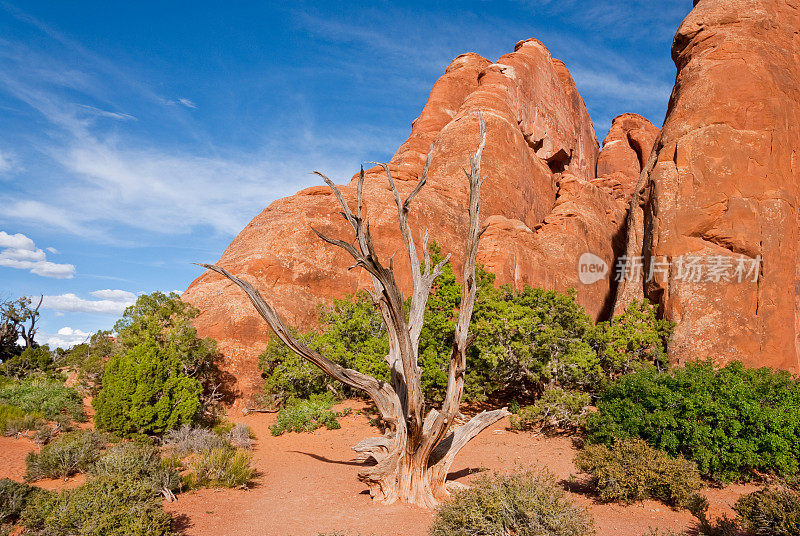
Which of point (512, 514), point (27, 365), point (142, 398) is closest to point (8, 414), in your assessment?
point (142, 398)

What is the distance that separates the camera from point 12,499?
7070 mm

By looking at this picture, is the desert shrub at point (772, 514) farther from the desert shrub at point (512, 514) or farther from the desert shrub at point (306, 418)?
the desert shrub at point (306, 418)

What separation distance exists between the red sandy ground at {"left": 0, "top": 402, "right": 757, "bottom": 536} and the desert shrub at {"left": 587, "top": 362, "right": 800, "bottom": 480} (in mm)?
789

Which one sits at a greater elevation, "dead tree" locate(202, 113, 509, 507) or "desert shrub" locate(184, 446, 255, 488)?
"dead tree" locate(202, 113, 509, 507)

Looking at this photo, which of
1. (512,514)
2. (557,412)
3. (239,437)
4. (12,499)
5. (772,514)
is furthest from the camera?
(557,412)

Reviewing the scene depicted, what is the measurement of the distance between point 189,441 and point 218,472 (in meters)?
2.60

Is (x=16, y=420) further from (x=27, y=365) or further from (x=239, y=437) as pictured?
(x=27, y=365)

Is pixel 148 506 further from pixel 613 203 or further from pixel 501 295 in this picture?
pixel 613 203

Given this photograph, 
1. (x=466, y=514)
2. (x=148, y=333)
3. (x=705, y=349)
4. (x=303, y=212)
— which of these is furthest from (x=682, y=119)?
(x=148, y=333)

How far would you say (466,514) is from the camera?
573cm

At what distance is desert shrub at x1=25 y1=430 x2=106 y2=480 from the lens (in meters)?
9.53

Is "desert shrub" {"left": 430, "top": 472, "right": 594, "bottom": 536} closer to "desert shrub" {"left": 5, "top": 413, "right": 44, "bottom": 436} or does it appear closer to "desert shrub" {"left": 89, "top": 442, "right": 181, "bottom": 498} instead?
"desert shrub" {"left": 89, "top": 442, "right": 181, "bottom": 498}

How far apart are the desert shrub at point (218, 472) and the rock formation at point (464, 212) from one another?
9.25 metres

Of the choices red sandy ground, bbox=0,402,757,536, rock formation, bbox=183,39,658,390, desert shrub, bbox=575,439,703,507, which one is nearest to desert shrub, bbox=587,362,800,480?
red sandy ground, bbox=0,402,757,536
